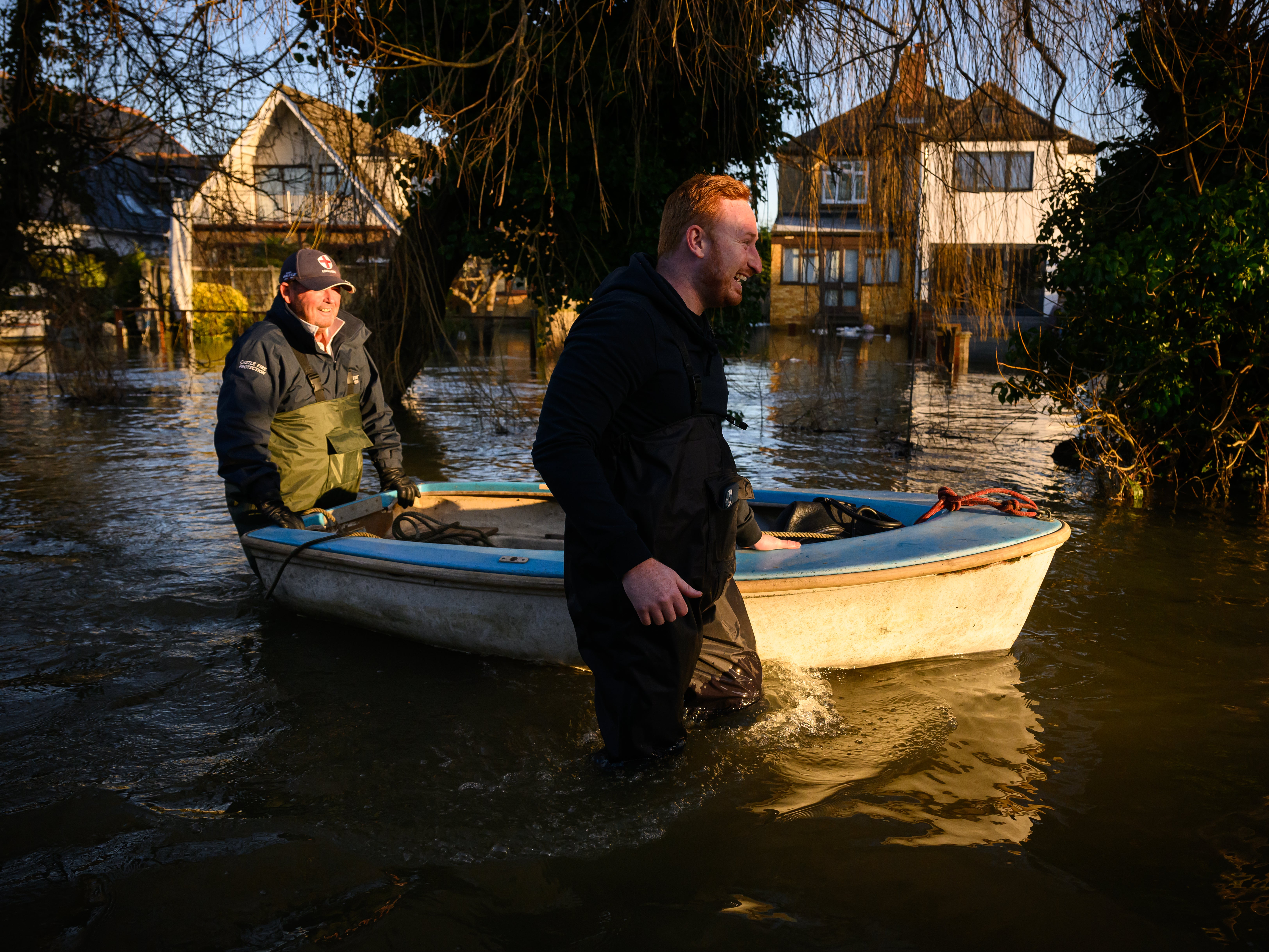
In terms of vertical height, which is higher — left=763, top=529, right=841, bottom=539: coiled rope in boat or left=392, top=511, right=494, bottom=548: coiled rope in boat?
left=763, top=529, right=841, bottom=539: coiled rope in boat

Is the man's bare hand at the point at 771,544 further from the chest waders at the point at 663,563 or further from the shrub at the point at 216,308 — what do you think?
the shrub at the point at 216,308

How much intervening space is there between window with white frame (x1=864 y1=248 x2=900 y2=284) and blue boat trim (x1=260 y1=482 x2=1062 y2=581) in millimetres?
1814

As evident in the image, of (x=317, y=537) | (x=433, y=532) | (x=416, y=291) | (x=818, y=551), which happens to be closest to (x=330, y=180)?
(x=416, y=291)

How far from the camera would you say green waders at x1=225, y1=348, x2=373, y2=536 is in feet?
15.1

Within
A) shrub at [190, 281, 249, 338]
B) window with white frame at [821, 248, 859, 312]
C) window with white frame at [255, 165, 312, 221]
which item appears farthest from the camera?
shrub at [190, 281, 249, 338]

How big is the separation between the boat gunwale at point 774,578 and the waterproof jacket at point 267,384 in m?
0.44

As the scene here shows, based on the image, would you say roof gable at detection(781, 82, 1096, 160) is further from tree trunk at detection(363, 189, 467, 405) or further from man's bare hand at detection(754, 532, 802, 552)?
tree trunk at detection(363, 189, 467, 405)

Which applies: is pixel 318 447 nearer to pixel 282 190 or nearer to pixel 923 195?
pixel 923 195

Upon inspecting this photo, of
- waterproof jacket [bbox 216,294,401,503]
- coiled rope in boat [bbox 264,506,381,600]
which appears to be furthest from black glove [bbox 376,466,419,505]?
waterproof jacket [bbox 216,294,401,503]

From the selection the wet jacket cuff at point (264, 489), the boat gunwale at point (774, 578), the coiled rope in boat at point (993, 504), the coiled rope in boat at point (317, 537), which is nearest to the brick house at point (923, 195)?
the coiled rope in boat at point (993, 504)

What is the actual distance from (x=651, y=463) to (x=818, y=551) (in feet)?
5.37

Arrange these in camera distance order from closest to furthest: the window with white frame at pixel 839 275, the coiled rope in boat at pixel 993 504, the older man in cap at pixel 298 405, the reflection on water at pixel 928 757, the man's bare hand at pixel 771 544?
the reflection on water at pixel 928 757, the man's bare hand at pixel 771 544, the coiled rope in boat at pixel 993 504, the older man in cap at pixel 298 405, the window with white frame at pixel 839 275

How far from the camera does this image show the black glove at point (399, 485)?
5250 millimetres

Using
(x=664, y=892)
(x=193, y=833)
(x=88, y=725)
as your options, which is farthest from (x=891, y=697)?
(x=88, y=725)
